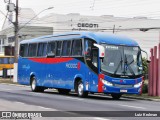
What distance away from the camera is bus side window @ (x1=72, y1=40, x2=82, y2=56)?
2647 cm

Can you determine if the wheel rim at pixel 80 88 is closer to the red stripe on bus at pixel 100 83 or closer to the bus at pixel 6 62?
the red stripe on bus at pixel 100 83

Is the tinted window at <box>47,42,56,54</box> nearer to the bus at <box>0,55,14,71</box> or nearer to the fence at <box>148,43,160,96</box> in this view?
the fence at <box>148,43,160,96</box>

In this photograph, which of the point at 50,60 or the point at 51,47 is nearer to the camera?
the point at 51,47

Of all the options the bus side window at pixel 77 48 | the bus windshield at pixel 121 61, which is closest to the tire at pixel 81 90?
the bus side window at pixel 77 48

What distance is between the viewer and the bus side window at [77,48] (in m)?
26.5

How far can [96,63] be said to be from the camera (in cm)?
2512

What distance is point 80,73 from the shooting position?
26.6 m

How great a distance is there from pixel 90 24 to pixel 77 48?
272 ft

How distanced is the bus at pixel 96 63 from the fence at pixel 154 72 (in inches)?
108

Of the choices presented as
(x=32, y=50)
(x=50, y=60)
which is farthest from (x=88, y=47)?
(x=32, y=50)

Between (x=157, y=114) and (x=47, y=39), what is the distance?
15444 millimetres

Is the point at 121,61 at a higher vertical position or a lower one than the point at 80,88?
higher

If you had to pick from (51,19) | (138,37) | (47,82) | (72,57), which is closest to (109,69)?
(72,57)

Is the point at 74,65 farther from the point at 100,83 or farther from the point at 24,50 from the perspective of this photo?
the point at 24,50
